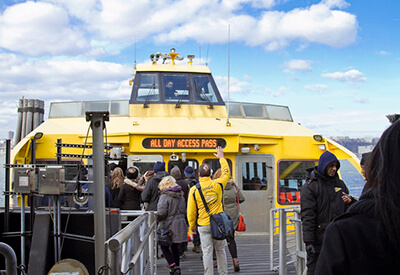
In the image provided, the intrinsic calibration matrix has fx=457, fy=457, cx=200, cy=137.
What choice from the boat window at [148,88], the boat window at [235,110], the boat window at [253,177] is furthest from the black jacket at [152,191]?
the boat window at [235,110]

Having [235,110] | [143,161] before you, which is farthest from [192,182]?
[235,110]

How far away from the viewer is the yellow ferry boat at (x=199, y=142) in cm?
878

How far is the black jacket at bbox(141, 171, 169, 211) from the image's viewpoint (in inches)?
291

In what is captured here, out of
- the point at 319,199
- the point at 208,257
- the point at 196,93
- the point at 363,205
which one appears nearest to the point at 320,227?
the point at 319,199

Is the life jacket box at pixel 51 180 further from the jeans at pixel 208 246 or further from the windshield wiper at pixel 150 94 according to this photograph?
the windshield wiper at pixel 150 94

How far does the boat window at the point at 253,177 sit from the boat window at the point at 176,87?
2370 mm

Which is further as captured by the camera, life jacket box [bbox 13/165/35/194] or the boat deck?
the boat deck

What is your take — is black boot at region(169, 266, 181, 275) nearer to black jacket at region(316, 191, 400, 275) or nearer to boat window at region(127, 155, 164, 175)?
boat window at region(127, 155, 164, 175)

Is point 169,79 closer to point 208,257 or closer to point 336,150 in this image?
point 336,150

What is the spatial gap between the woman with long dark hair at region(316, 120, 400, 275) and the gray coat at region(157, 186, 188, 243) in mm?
5021

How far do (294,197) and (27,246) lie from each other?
5.97m

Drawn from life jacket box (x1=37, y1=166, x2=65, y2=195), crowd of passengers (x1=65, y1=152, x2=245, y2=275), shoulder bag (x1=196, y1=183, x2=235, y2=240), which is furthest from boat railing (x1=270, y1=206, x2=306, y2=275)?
life jacket box (x1=37, y1=166, x2=65, y2=195)

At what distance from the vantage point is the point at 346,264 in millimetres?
1569

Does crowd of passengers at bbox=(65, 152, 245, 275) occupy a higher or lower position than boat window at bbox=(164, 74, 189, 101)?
lower
